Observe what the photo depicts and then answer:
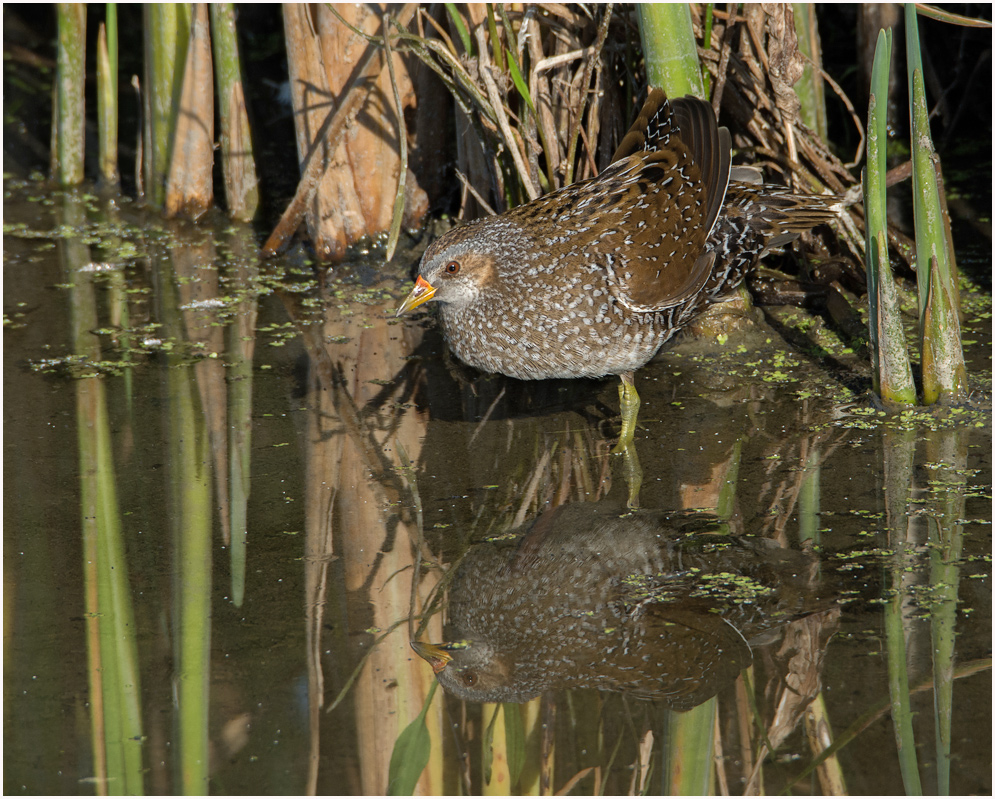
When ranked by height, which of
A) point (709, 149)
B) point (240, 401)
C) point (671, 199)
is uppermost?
point (709, 149)

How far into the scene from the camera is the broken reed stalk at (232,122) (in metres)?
5.46

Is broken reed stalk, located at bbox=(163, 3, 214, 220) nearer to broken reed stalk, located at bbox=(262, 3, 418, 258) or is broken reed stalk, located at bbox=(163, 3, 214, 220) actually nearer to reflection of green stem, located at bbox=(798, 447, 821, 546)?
broken reed stalk, located at bbox=(262, 3, 418, 258)

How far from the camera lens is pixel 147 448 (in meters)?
3.86

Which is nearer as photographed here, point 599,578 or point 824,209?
point 599,578

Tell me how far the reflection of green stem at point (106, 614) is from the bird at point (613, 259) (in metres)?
1.26

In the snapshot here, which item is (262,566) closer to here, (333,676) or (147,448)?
(333,676)

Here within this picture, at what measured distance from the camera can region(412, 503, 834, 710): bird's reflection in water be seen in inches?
103

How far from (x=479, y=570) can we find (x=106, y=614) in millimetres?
1066

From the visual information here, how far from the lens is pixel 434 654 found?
106 inches

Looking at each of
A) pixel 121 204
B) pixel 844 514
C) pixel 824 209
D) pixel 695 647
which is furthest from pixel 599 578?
pixel 121 204

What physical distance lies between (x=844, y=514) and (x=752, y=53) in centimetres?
214

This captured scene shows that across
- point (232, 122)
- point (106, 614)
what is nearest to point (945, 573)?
point (106, 614)

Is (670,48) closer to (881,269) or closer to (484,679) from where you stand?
(881,269)

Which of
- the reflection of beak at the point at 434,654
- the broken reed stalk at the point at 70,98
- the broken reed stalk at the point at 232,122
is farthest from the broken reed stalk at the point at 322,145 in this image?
the reflection of beak at the point at 434,654
